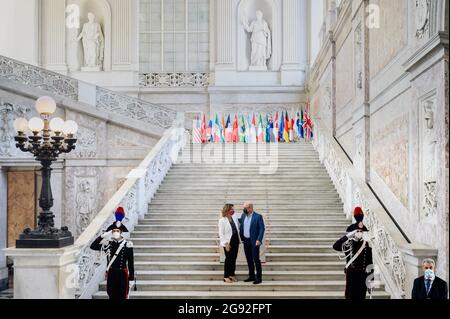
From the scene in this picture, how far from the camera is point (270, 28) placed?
89.9 ft

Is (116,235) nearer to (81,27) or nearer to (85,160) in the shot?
(85,160)

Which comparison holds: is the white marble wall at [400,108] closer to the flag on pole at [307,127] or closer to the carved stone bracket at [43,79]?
the flag on pole at [307,127]

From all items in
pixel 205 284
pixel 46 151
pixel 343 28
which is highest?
pixel 343 28

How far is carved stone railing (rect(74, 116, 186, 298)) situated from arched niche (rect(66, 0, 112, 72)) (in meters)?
7.72

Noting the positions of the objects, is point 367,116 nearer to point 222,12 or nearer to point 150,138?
point 150,138

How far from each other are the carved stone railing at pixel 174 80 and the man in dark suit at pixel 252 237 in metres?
15.8

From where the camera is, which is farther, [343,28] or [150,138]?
[150,138]

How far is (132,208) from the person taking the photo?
1458 cm

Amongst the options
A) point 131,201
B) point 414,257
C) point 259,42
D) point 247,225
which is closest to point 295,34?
point 259,42

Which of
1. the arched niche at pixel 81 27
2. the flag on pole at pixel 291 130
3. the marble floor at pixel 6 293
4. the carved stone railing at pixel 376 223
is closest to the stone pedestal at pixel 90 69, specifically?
the arched niche at pixel 81 27

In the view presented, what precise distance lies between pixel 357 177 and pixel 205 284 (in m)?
4.82

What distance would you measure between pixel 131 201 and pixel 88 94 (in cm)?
754
